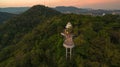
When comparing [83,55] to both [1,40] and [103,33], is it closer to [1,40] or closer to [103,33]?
[103,33]

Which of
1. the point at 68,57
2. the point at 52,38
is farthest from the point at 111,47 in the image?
the point at 52,38

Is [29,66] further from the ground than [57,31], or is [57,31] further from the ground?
[57,31]

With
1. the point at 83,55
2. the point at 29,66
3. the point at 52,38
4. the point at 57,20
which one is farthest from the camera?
the point at 57,20

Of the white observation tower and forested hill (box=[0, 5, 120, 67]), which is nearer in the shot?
forested hill (box=[0, 5, 120, 67])

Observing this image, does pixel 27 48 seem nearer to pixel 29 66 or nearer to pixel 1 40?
pixel 29 66

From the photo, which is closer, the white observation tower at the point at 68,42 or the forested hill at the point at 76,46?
the forested hill at the point at 76,46

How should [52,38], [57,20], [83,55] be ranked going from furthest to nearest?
[57,20]
[52,38]
[83,55]

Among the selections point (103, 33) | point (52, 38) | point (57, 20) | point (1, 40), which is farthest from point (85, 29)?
point (1, 40)

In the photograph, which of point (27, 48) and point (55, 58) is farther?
point (27, 48)

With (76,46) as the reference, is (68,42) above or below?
above

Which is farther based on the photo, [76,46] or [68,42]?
[76,46]
